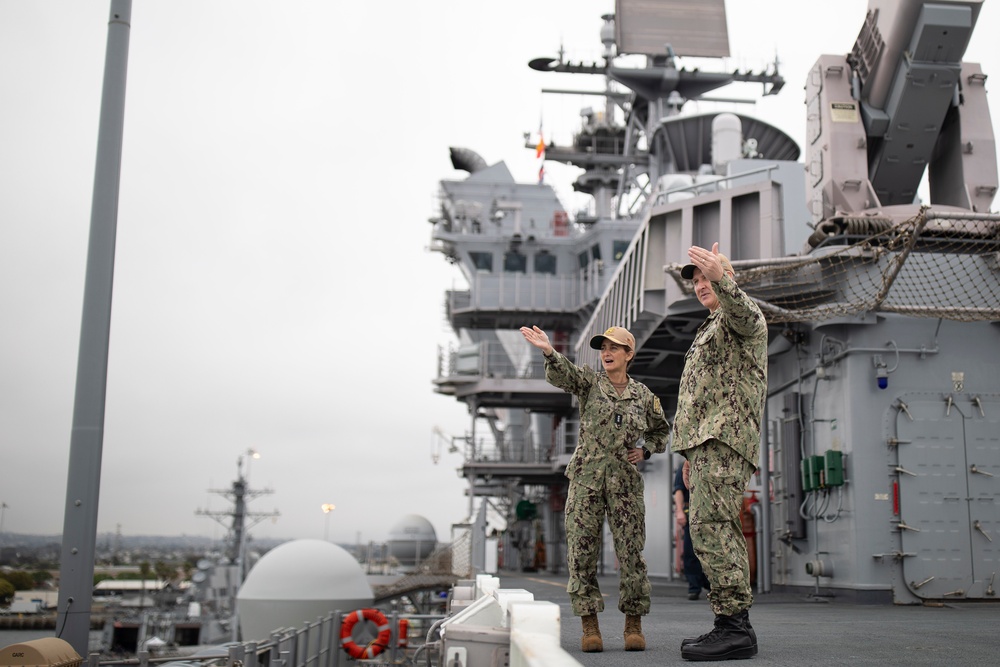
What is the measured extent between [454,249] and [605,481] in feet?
79.0

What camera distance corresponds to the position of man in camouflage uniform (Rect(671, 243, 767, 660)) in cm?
397

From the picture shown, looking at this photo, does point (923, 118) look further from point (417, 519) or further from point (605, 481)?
point (417, 519)

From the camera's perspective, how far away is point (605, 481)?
467cm

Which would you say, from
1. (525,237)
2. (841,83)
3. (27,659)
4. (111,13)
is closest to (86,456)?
(27,659)

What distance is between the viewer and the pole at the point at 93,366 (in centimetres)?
671

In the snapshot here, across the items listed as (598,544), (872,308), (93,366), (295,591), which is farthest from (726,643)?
(295,591)

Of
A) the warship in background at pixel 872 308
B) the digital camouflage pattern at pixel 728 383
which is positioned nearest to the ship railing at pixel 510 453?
the warship in background at pixel 872 308

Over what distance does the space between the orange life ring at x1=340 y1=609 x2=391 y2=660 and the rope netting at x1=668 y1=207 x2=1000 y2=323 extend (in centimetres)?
540

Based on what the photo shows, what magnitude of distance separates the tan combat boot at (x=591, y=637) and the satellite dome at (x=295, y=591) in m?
13.6

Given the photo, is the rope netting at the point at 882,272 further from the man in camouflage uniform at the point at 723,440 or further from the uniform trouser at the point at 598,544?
the man in camouflage uniform at the point at 723,440

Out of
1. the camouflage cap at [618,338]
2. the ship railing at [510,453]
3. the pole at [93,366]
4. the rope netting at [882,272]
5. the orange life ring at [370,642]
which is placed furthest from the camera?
the ship railing at [510,453]

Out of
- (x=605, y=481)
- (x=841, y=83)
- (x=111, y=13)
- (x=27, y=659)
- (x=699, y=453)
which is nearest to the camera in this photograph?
(x=699, y=453)

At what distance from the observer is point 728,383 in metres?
4.21

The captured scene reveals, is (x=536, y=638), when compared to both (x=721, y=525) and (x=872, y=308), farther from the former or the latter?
(x=872, y=308)
